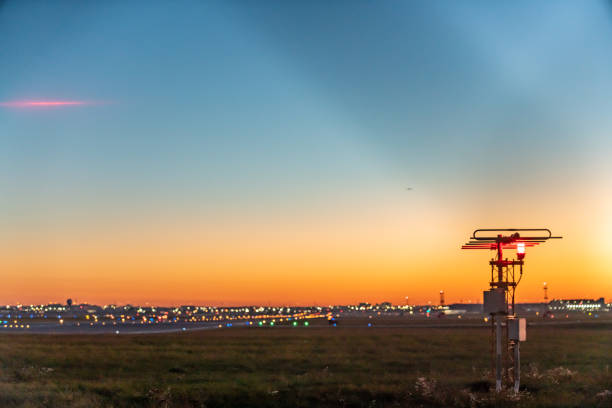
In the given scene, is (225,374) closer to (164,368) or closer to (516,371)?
(164,368)

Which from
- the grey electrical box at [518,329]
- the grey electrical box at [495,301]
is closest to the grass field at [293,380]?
the grey electrical box at [518,329]

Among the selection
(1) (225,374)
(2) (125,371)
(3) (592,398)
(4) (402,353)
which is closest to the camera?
(3) (592,398)

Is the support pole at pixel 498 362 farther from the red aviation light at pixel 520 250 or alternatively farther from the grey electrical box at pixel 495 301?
the red aviation light at pixel 520 250

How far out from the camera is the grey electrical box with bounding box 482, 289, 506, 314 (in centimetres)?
2319

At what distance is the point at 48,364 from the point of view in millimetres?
38188

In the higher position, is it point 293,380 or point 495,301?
point 495,301

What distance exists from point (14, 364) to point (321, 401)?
73.4ft

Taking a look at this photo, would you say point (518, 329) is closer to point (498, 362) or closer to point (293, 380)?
point (498, 362)

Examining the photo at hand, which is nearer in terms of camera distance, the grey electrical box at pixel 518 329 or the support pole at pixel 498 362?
the support pole at pixel 498 362

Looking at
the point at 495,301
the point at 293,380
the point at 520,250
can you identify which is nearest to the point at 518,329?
the point at 495,301

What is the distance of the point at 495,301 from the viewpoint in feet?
76.5

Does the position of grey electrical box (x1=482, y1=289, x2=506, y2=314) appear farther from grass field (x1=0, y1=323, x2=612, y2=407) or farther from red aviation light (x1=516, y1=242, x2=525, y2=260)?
grass field (x1=0, y1=323, x2=612, y2=407)

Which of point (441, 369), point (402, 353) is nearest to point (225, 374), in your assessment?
point (441, 369)

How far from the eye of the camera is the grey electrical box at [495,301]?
23.2 metres
